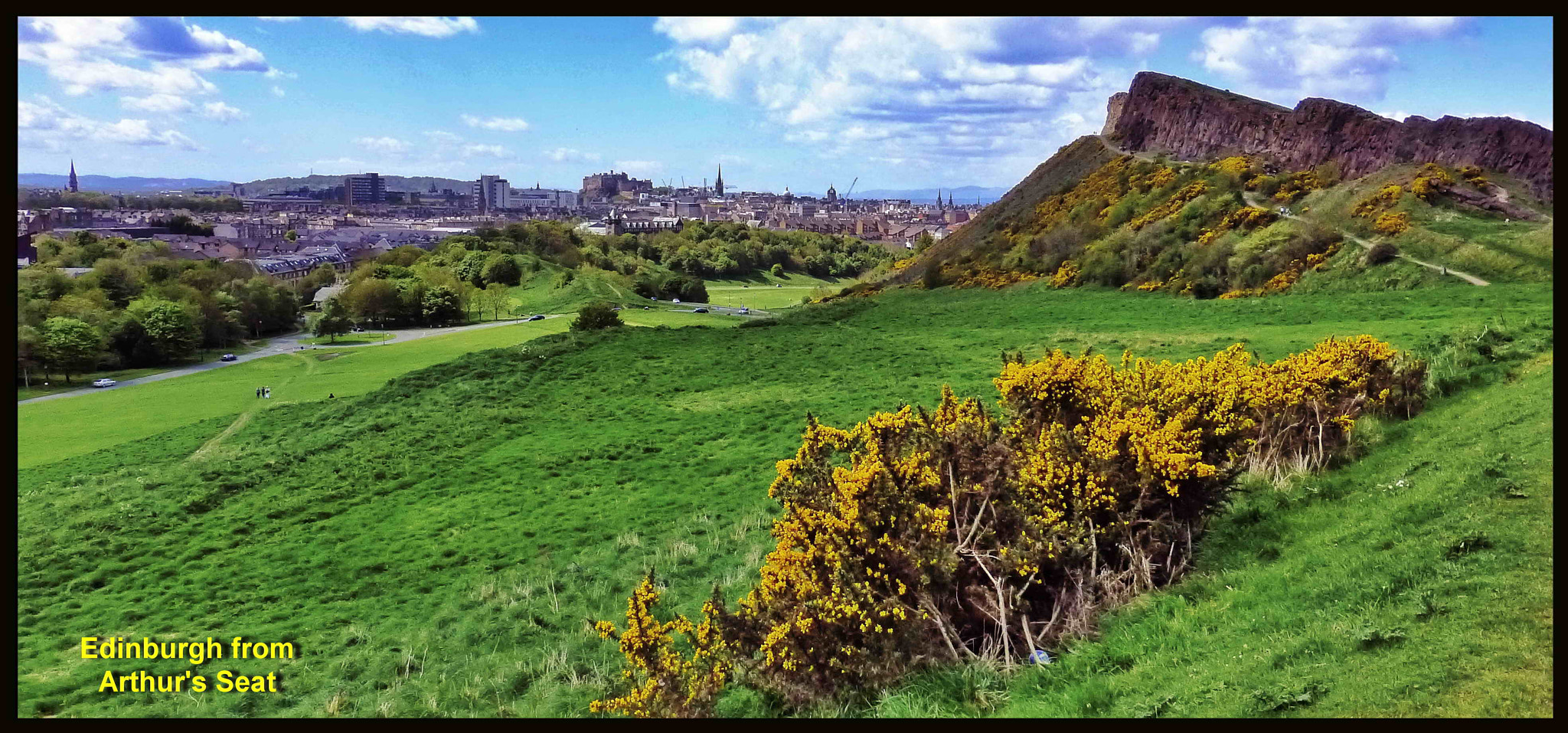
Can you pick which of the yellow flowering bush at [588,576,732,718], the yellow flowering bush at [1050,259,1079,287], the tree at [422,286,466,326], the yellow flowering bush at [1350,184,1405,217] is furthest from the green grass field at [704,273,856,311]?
the yellow flowering bush at [588,576,732,718]

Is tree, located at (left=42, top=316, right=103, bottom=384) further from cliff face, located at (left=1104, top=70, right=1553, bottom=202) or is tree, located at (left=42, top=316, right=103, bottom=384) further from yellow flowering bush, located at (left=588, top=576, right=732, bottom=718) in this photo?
cliff face, located at (left=1104, top=70, right=1553, bottom=202)

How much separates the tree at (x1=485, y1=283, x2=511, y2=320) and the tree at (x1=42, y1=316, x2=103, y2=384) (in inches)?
1056

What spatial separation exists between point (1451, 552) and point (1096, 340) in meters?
15.1

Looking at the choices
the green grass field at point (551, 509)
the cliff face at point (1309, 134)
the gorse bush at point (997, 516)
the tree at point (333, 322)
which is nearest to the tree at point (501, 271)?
the tree at point (333, 322)

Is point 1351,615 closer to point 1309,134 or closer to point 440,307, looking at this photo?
point 1309,134

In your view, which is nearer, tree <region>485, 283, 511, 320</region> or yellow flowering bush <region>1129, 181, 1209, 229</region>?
yellow flowering bush <region>1129, 181, 1209, 229</region>

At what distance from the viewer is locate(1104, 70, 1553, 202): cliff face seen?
2822 centimetres

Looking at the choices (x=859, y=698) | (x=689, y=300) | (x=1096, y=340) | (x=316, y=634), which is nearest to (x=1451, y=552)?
(x=859, y=698)

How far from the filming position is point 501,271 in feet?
260

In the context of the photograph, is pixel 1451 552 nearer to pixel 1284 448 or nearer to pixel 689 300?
pixel 1284 448

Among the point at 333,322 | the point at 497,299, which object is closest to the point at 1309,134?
the point at 497,299

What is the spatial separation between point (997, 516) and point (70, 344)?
4283 centimetres

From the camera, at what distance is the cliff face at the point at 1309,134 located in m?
28.2

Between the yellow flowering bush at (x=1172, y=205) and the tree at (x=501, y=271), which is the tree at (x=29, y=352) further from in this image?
the yellow flowering bush at (x=1172, y=205)
